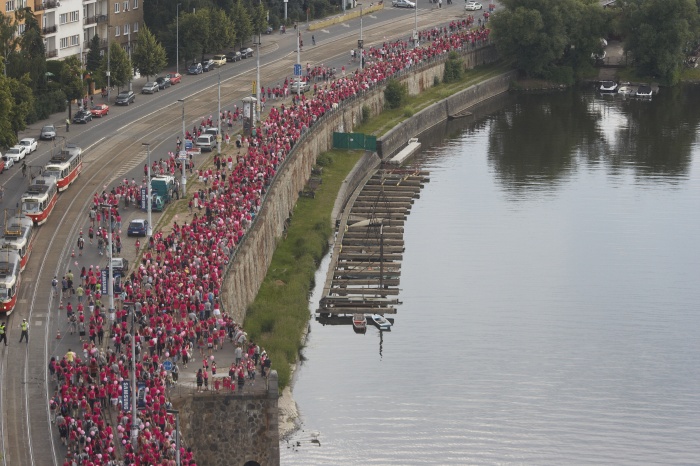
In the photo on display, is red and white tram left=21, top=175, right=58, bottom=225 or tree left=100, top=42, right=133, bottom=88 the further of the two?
tree left=100, top=42, right=133, bottom=88

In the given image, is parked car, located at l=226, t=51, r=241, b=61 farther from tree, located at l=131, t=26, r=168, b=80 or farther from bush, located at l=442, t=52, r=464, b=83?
bush, located at l=442, t=52, r=464, b=83

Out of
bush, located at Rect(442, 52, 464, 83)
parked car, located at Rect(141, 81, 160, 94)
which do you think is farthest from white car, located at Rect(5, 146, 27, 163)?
bush, located at Rect(442, 52, 464, 83)

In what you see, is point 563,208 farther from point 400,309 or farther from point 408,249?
point 400,309

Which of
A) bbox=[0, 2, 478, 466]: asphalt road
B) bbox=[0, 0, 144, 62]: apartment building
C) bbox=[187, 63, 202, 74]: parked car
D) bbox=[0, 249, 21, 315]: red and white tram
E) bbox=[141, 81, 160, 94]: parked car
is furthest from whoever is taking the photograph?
bbox=[187, 63, 202, 74]: parked car

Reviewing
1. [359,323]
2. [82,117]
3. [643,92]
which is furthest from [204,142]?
[643,92]

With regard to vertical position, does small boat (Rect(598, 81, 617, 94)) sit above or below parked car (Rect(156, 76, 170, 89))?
below

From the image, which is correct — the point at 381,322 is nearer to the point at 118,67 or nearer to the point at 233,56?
the point at 118,67
